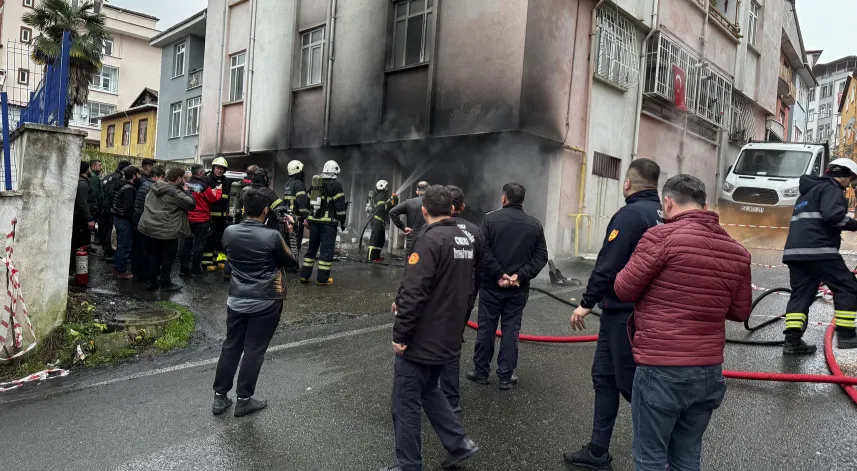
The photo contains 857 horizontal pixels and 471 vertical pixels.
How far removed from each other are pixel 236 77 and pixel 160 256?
480 inches

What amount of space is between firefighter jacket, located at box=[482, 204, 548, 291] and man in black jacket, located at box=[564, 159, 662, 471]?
1235 mm

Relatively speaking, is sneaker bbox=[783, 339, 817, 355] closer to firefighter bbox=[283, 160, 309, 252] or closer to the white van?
firefighter bbox=[283, 160, 309, 252]

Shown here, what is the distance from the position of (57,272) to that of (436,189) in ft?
15.1

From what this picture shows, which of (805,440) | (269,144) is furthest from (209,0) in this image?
(805,440)

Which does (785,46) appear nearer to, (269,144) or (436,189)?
(269,144)

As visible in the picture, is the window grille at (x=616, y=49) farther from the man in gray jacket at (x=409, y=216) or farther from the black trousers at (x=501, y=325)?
the black trousers at (x=501, y=325)

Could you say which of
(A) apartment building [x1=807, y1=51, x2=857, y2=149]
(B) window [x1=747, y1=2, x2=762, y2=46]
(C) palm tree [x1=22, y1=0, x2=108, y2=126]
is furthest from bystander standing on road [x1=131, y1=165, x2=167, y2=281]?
(A) apartment building [x1=807, y1=51, x2=857, y2=149]

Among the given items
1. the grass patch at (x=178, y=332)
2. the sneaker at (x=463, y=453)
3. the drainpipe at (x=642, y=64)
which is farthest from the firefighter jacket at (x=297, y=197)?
the drainpipe at (x=642, y=64)

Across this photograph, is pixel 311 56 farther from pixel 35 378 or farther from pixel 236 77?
pixel 35 378

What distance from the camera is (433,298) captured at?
126 inches

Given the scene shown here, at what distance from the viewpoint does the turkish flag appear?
1605 centimetres

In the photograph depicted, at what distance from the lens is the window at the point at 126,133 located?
33.6m

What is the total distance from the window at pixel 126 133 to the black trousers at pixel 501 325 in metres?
34.6

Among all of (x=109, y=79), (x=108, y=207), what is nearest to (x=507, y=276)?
(x=108, y=207)
